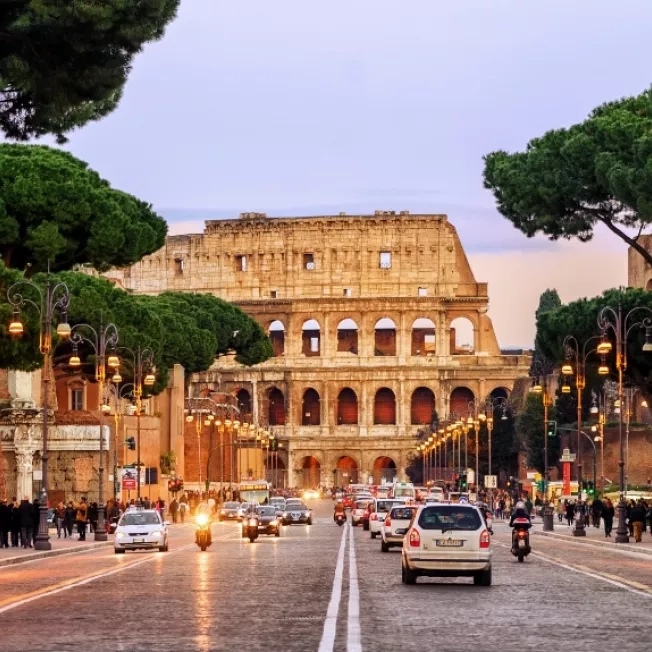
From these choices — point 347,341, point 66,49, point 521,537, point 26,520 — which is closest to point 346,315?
point 347,341

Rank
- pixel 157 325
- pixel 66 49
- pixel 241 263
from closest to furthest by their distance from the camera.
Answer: pixel 66 49 < pixel 157 325 < pixel 241 263

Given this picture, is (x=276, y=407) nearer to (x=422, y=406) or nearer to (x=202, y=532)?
(x=422, y=406)

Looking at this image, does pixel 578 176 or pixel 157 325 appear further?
pixel 157 325

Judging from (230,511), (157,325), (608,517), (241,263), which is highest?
(241,263)

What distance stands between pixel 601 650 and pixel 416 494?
81359mm

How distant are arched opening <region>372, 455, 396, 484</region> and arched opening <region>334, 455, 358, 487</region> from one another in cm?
195

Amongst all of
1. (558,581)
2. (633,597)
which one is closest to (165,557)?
(558,581)

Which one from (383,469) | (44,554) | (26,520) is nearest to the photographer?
(44,554)

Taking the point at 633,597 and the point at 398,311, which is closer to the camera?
the point at 633,597

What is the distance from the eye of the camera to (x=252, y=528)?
53750mm

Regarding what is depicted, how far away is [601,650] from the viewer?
15.8 m

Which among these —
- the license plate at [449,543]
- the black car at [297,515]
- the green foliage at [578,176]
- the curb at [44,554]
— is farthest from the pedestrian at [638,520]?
the black car at [297,515]

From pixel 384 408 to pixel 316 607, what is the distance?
154247mm

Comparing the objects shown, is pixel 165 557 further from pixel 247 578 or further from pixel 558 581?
pixel 558 581
